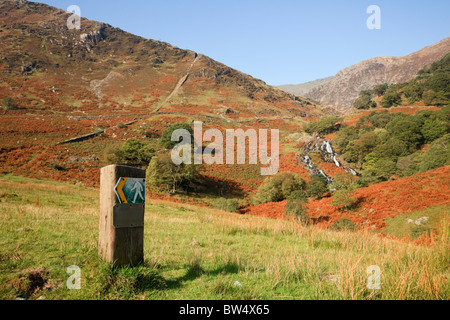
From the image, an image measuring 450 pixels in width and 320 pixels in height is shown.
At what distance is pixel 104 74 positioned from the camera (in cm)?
10994

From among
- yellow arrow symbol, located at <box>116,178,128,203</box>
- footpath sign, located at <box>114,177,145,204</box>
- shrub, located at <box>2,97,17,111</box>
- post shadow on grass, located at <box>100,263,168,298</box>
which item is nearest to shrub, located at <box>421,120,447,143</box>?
footpath sign, located at <box>114,177,145,204</box>

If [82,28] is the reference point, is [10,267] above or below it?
below

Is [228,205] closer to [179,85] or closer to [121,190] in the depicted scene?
[121,190]

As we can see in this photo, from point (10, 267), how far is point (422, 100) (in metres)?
101

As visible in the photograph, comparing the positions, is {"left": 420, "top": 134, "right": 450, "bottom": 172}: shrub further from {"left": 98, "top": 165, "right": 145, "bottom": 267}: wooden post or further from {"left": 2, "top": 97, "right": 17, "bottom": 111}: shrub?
{"left": 2, "top": 97, "right": 17, "bottom": 111}: shrub

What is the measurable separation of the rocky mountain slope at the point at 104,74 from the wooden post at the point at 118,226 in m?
79.5

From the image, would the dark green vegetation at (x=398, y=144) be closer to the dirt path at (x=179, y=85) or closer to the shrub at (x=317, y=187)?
the shrub at (x=317, y=187)

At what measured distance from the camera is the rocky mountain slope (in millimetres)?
82312

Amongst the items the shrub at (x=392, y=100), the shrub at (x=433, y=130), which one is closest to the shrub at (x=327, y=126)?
the shrub at (x=392, y=100)

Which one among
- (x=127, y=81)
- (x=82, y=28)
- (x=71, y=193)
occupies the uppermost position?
(x=82, y=28)
